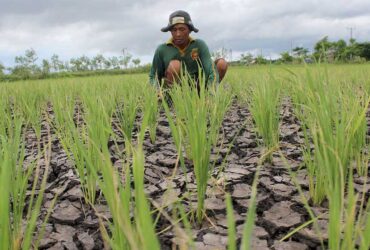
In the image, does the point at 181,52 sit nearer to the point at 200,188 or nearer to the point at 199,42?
the point at 199,42

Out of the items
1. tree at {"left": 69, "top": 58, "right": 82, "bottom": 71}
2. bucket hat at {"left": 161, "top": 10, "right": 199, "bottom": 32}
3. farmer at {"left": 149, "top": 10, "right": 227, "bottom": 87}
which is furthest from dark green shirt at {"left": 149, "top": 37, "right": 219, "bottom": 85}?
tree at {"left": 69, "top": 58, "right": 82, "bottom": 71}

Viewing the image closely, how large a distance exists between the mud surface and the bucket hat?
3.93 ft

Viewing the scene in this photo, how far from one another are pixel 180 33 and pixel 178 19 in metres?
0.11

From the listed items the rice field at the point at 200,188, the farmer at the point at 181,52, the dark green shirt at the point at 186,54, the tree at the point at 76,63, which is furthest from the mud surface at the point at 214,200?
the tree at the point at 76,63

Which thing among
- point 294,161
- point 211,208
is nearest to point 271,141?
point 294,161

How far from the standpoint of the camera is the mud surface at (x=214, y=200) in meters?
0.88

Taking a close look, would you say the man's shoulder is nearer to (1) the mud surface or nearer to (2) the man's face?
(2) the man's face

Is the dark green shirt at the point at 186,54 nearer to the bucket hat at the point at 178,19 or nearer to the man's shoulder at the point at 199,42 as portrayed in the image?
the man's shoulder at the point at 199,42

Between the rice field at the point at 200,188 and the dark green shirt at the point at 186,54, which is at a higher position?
the dark green shirt at the point at 186,54

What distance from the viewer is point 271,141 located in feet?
4.75

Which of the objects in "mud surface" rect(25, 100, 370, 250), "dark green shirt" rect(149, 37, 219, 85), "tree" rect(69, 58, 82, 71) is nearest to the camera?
"mud surface" rect(25, 100, 370, 250)

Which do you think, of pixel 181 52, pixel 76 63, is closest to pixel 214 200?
pixel 181 52

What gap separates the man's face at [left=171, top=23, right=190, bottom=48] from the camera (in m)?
2.67

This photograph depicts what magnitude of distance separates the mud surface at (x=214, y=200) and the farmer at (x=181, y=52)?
1168 mm
